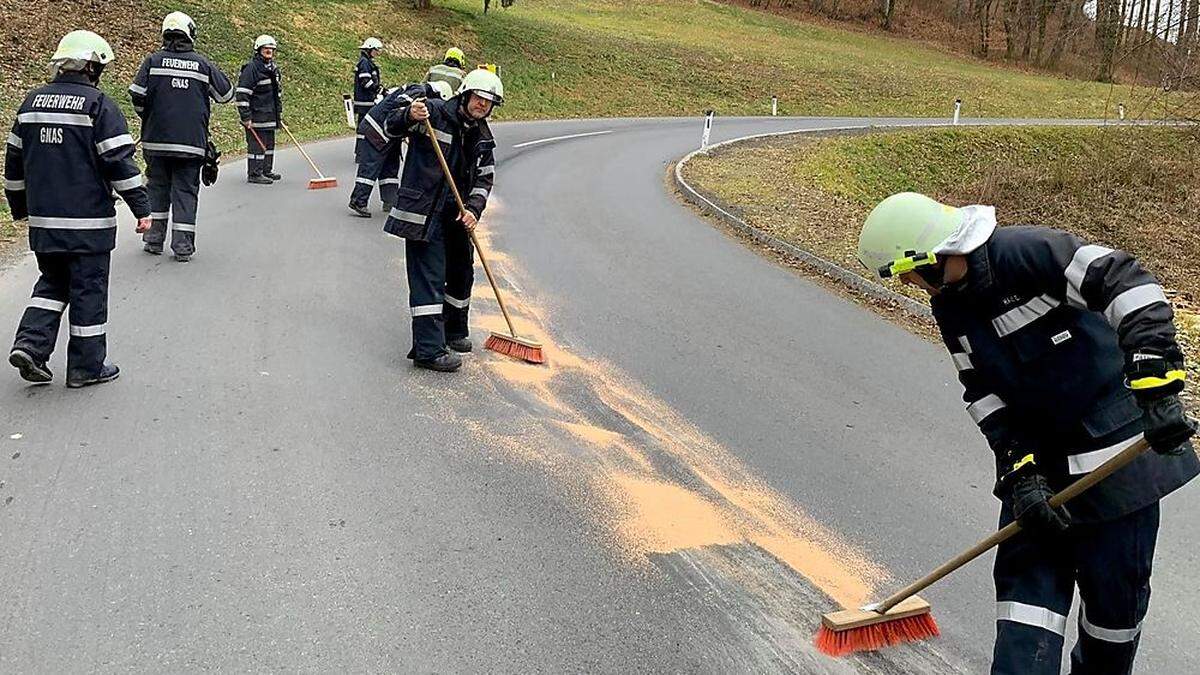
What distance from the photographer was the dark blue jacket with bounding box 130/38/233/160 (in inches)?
309

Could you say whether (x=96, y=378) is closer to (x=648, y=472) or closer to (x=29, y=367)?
(x=29, y=367)

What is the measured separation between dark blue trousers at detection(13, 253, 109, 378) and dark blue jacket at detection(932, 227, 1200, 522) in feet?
15.1

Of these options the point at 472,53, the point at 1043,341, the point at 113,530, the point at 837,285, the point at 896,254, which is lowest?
the point at 113,530

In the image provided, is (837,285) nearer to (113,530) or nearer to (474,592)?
(474,592)

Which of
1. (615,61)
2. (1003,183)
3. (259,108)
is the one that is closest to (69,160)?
(259,108)

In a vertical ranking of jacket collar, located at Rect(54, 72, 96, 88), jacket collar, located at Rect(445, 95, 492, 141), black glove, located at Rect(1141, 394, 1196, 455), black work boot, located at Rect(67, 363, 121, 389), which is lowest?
black work boot, located at Rect(67, 363, 121, 389)

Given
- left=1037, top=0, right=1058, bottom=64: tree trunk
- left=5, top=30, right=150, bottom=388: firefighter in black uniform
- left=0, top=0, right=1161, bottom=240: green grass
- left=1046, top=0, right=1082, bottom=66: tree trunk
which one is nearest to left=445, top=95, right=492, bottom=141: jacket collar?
left=5, top=30, right=150, bottom=388: firefighter in black uniform

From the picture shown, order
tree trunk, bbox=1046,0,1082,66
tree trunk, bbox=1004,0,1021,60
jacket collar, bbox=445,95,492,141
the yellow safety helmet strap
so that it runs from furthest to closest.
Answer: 1. tree trunk, bbox=1004,0,1021,60
2. tree trunk, bbox=1046,0,1082,66
3. jacket collar, bbox=445,95,492,141
4. the yellow safety helmet strap

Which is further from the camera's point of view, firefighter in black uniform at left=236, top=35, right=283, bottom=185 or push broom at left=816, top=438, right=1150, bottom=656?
firefighter in black uniform at left=236, top=35, right=283, bottom=185

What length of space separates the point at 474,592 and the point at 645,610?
2.23 feet

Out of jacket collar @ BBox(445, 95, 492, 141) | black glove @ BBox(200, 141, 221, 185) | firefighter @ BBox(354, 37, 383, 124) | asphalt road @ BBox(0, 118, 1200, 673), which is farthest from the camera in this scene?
firefighter @ BBox(354, 37, 383, 124)

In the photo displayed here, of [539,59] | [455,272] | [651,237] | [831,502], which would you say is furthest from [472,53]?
[831,502]

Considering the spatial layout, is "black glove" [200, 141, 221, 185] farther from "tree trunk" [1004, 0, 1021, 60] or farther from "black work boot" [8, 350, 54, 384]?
"tree trunk" [1004, 0, 1021, 60]

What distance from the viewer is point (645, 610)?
3568 millimetres
